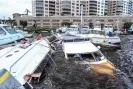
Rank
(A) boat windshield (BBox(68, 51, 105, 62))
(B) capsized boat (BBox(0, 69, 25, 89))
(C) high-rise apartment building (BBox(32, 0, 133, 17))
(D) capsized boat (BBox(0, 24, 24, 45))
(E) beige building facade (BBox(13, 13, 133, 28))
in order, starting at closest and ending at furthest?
(B) capsized boat (BBox(0, 69, 25, 89)), (A) boat windshield (BBox(68, 51, 105, 62)), (D) capsized boat (BBox(0, 24, 24, 45)), (E) beige building facade (BBox(13, 13, 133, 28)), (C) high-rise apartment building (BBox(32, 0, 133, 17))

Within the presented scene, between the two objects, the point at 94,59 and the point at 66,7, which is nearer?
the point at 94,59

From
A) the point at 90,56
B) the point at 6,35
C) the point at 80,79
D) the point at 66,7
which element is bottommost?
the point at 80,79

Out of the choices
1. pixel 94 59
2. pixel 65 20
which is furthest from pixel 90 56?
pixel 65 20

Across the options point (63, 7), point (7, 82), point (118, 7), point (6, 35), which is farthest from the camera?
point (118, 7)

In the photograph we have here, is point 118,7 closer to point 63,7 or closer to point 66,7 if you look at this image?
point 66,7

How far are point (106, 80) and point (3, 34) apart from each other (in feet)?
38.9

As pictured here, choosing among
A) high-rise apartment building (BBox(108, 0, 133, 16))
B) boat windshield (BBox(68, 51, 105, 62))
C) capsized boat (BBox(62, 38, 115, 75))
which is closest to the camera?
capsized boat (BBox(62, 38, 115, 75))

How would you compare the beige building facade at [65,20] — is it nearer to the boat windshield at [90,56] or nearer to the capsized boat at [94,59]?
the capsized boat at [94,59]

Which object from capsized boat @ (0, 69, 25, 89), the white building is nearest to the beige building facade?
the white building

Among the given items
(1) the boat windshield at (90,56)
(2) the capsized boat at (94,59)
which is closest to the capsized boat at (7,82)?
(2) the capsized boat at (94,59)

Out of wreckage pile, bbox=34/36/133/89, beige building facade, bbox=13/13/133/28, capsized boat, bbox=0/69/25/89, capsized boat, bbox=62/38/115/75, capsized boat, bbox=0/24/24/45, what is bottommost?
wreckage pile, bbox=34/36/133/89

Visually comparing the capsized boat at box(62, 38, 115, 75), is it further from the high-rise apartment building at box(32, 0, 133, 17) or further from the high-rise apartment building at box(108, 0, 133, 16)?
the high-rise apartment building at box(108, 0, 133, 16)

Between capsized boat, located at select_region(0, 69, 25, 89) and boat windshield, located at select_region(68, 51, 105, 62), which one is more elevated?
capsized boat, located at select_region(0, 69, 25, 89)

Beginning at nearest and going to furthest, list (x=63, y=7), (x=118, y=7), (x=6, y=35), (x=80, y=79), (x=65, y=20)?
(x=80, y=79) → (x=6, y=35) → (x=65, y=20) → (x=63, y=7) → (x=118, y=7)
